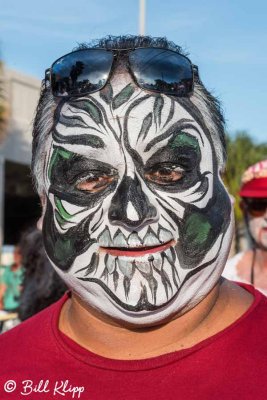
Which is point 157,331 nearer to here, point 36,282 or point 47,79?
point 47,79

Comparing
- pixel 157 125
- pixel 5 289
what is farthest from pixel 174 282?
pixel 5 289

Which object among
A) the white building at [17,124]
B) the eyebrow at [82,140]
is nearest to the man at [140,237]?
the eyebrow at [82,140]

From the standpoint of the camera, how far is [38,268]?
4.48 m

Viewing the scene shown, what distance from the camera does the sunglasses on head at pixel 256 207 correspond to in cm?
460

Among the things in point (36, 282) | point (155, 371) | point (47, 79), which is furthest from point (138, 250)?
point (36, 282)

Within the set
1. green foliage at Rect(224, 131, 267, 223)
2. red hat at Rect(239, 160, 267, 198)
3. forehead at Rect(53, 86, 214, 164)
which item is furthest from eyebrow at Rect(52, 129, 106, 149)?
green foliage at Rect(224, 131, 267, 223)

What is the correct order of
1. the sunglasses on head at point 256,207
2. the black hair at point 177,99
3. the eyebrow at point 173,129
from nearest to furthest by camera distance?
the eyebrow at point 173,129 < the black hair at point 177,99 < the sunglasses on head at point 256,207

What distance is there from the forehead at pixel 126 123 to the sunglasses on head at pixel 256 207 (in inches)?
101

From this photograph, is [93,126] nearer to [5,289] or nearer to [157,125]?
[157,125]

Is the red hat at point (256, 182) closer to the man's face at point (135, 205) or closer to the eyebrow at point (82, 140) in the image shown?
the man's face at point (135, 205)

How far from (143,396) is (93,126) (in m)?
0.76

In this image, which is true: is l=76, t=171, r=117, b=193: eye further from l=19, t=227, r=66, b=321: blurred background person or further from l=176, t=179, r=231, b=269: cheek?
l=19, t=227, r=66, b=321: blurred background person

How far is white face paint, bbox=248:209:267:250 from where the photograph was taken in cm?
455

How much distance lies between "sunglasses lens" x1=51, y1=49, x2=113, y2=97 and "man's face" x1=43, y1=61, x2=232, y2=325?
3cm
